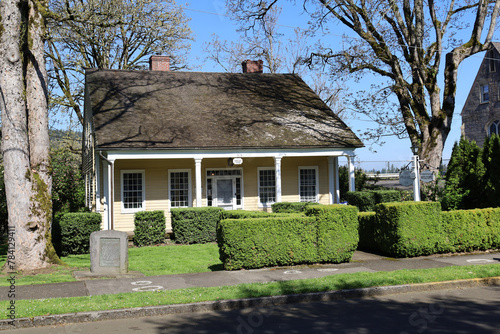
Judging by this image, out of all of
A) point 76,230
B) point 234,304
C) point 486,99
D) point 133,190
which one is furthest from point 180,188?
point 486,99

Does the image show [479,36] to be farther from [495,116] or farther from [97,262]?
[495,116]

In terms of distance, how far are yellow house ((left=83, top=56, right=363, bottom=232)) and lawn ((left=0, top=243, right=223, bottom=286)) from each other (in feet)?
12.1

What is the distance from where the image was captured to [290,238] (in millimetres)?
12156

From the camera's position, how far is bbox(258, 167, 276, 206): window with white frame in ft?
77.8

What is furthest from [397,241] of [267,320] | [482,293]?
[267,320]

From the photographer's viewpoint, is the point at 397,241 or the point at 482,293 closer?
the point at 482,293

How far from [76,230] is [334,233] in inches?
341

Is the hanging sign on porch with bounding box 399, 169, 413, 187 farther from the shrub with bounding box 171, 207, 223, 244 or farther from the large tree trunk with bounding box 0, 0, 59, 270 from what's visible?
the large tree trunk with bounding box 0, 0, 59, 270

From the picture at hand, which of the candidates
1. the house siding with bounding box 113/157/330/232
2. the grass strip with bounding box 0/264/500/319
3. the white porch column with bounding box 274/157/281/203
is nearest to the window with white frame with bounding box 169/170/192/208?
the house siding with bounding box 113/157/330/232

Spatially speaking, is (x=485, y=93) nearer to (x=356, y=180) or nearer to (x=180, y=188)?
(x=356, y=180)

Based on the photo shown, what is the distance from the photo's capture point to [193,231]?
1855 centimetres

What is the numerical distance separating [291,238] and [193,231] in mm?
7110

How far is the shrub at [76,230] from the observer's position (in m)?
16.3

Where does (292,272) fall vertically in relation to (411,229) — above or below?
below
